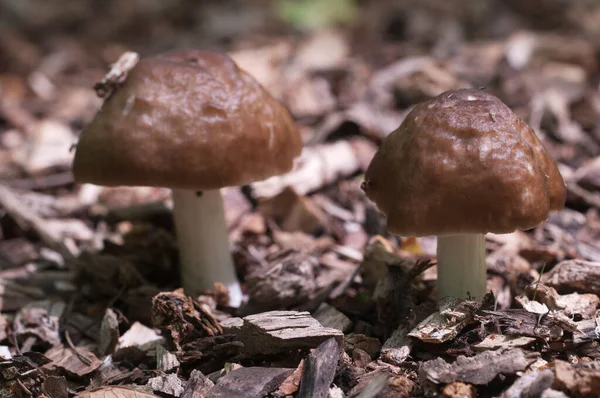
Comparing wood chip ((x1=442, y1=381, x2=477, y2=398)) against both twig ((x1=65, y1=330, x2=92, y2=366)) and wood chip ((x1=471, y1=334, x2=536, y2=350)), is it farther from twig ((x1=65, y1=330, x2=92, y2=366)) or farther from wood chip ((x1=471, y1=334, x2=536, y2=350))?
twig ((x1=65, y1=330, x2=92, y2=366))

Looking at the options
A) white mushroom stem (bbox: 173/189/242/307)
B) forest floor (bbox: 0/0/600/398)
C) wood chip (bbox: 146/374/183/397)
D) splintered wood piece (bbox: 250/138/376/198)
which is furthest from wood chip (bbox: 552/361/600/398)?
splintered wood piece (bbox: 250/138/376/198)

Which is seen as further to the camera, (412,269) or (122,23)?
(122,23)

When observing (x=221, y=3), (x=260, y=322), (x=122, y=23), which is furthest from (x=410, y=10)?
(x=260, y=322)

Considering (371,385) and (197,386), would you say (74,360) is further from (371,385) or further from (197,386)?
(371,385)

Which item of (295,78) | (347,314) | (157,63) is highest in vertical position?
(157,63)

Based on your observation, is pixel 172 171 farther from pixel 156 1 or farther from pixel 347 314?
pixel 156 1

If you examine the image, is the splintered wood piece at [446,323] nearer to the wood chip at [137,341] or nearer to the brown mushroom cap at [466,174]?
the brown mushroom cap at [466,174]
